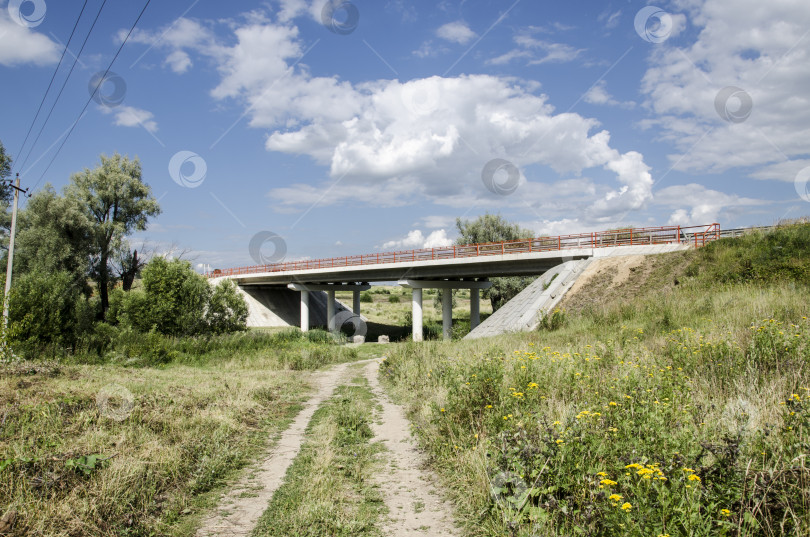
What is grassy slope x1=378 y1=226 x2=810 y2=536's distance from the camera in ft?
11.2

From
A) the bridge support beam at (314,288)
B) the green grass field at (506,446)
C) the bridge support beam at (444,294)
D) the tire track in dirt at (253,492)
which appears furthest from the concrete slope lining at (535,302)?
the bridge support beam at (314,288)

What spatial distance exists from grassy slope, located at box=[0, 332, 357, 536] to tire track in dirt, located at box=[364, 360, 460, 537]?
2309 millimetres

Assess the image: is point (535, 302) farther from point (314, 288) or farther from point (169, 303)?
point (314, 288)

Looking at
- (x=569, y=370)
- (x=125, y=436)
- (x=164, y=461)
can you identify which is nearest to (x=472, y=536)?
(x=569, y=370)

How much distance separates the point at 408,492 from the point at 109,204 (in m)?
50.2

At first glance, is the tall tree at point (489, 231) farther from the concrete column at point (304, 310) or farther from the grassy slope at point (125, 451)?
the grassy slope at point (125, 451)

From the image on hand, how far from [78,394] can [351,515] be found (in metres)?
7.32

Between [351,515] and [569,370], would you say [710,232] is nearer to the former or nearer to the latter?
[569,370]

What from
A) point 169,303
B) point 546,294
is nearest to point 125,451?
point 546,294
